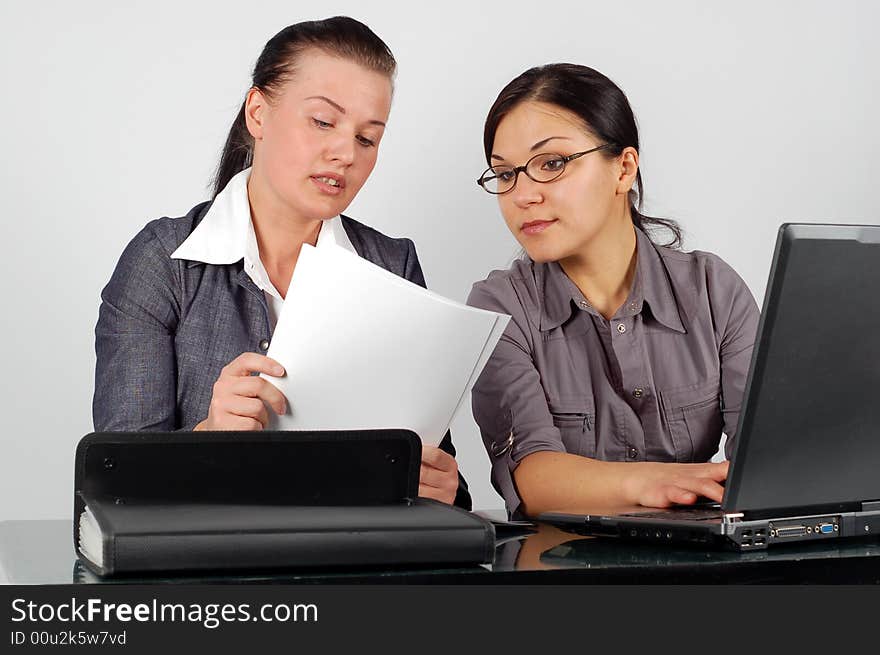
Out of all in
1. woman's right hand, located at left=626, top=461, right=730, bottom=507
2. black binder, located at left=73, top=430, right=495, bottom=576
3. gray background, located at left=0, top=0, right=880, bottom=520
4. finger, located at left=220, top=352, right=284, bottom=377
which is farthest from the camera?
gray background, located at left=0, top=0, right=880, bottom=520

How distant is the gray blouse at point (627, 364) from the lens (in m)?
1.75

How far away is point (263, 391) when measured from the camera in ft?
3.92

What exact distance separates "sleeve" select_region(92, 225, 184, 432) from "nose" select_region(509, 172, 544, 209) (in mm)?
584

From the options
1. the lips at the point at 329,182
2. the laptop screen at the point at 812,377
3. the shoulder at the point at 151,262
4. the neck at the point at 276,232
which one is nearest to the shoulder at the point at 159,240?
the shoulder at the point at 151,262

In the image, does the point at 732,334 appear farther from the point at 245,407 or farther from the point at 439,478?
the point at 245,407

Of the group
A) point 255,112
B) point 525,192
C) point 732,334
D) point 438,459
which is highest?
point 255,112

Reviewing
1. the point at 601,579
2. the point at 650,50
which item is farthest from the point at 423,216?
the point at 601,579

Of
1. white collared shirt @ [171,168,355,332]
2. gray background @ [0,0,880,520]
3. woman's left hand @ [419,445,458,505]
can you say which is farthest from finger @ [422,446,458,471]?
gray background @ [0,0,880,520]

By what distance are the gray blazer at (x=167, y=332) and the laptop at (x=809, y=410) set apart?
2.27 feet

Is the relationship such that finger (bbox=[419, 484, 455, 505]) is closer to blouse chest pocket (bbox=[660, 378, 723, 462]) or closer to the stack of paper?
the stack of paper

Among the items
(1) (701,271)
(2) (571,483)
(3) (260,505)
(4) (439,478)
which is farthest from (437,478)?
(1) (701,271)

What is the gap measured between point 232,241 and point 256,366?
1.95ft

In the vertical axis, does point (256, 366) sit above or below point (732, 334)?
below

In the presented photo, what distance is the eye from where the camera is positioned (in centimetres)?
181
